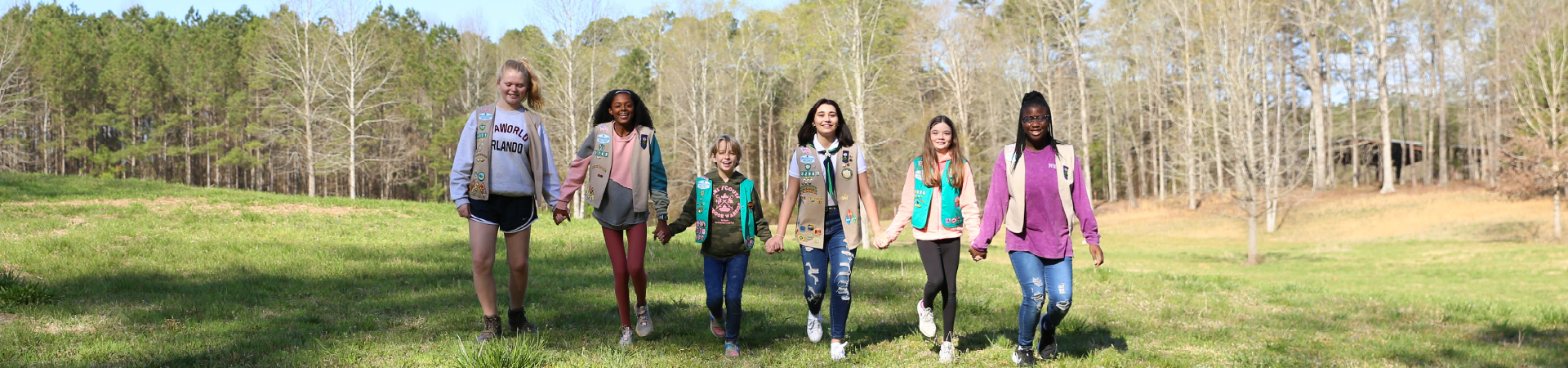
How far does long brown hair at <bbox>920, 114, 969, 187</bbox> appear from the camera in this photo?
541 cm

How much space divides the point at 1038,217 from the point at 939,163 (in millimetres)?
733

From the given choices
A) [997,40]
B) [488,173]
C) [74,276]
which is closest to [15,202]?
[74,276]

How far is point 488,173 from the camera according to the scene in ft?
16.8

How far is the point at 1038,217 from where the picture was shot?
5.16 meters

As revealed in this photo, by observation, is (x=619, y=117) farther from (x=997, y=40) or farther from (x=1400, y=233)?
(x=997, y=40)

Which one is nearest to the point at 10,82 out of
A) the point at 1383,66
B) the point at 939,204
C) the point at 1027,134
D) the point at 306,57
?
the point at 306,57

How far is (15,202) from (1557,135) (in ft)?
142

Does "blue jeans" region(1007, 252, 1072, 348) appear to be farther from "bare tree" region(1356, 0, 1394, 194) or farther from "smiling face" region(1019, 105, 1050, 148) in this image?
"bare tree" region(1356, 0, 1394, 194)

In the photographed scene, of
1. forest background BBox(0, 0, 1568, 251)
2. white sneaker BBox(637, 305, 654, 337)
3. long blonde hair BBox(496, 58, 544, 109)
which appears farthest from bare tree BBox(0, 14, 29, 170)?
white sneaker BBox(637, 305, 654, 337)

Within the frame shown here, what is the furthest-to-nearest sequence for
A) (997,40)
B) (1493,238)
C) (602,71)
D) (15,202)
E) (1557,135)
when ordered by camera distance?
(997,40)
(602,71)
(1493,238)
(1557,135)
(15,202)

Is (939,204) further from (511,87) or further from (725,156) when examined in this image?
(511,87)

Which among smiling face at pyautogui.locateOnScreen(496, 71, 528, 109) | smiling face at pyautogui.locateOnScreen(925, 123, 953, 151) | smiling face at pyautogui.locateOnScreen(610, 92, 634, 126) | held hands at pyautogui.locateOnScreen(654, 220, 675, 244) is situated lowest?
held hands at pyautogui.locateOnScreen(654, 220, 675, 244)

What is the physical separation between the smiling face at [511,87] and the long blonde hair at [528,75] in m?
0.02

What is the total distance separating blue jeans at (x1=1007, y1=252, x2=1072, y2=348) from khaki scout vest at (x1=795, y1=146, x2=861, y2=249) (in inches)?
39.2
